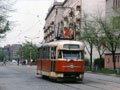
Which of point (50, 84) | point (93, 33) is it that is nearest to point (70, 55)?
point (50, 84)

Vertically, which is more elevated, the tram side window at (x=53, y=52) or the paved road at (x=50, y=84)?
the tram side window at (x=53, y=52)

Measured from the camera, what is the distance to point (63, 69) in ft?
75.9

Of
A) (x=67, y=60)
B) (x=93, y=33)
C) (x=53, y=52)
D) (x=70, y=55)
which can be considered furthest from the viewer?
(x=93, y=33)

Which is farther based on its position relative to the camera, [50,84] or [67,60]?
[67,60]

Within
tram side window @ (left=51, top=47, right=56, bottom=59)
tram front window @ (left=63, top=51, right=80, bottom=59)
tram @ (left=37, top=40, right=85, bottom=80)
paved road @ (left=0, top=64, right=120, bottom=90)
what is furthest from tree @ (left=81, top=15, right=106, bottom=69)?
tram front window @ (left=63, top=51, right=80, bottom=59)

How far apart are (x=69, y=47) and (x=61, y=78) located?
211 centimetres

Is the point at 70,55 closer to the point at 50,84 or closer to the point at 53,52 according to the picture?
the point at 53,52

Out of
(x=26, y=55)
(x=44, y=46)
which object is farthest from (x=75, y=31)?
(x=26, y=55)

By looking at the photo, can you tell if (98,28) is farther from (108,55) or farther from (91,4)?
(91,4)

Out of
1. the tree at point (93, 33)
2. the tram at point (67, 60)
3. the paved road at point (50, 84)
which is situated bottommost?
the paved road at point (50, 84)

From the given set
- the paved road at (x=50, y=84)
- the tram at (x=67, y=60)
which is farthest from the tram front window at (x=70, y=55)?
the paved road at (x=50, y=84)

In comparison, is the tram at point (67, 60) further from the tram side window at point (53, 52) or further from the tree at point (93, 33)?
the tree at point (93, 33)

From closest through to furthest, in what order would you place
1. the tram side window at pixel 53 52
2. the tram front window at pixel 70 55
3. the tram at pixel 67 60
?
the tram at pixel 67 60, the tram front window at pixel 70 55, the tram side window at pixel 53 52

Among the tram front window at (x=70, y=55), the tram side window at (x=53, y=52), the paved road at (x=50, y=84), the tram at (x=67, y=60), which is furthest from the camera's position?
the tram side window at (x=53, y=52)
